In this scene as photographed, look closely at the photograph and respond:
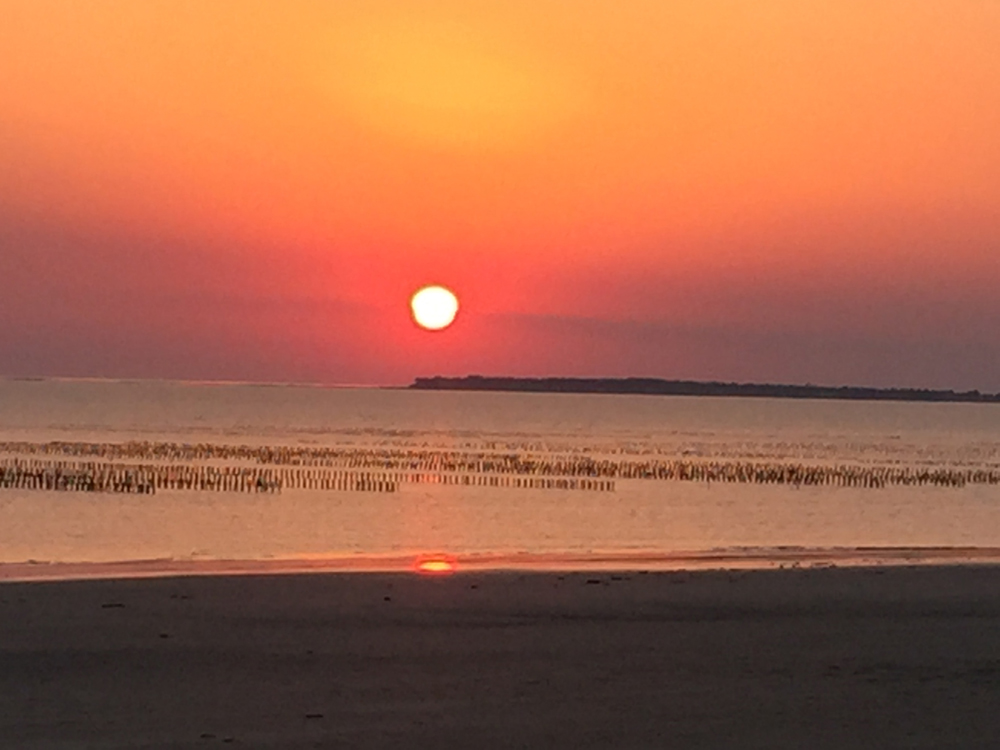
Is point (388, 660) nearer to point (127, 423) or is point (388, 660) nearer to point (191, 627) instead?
point (191, 627)

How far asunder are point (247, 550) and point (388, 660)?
2230cm

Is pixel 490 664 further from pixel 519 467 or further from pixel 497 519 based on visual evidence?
pixel 519 467

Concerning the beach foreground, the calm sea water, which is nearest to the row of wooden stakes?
the calm sea water

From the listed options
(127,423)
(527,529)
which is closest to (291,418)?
(127,423)

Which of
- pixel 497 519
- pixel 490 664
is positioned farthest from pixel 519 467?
pixel 490 664

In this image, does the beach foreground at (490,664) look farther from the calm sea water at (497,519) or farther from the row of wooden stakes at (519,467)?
the row of wooden stakes at (519,467)

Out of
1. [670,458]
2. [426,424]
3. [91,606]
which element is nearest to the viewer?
[91,606]

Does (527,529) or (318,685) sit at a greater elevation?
(318,685)

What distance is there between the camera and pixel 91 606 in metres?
18.4

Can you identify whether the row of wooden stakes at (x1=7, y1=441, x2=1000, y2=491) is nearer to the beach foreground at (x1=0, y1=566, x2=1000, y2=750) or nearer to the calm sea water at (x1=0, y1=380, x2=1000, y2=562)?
the calm sea water at (x1=0, y1=380, x2=1000, y2=562)

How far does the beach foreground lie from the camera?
11.9m

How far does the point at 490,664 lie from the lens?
1477cm

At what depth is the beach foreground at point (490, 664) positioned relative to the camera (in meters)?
11.9

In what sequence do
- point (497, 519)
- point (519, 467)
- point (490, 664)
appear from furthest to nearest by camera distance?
point (519, 467) → point (497, 519) → point (490, 664)
